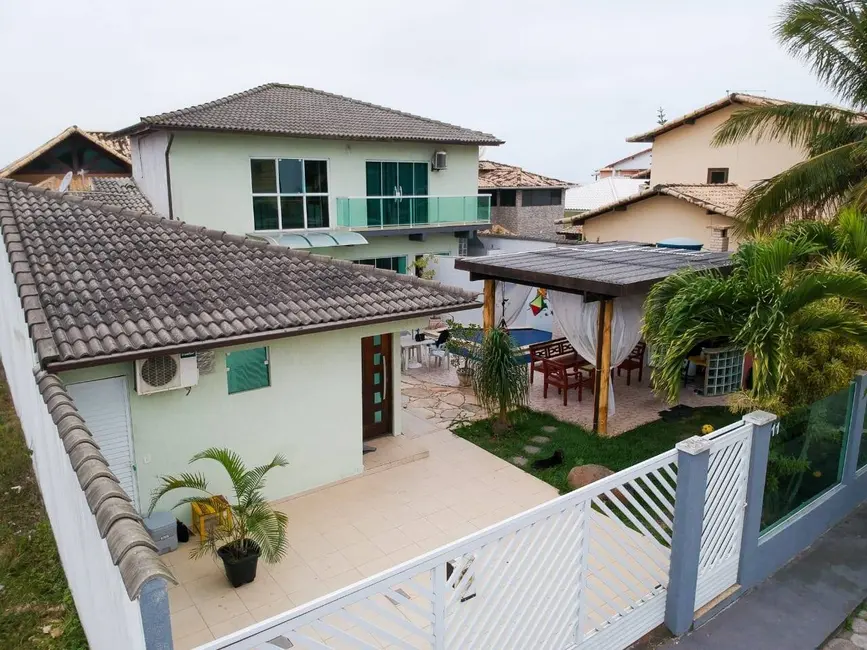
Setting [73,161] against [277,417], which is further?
[73,161]

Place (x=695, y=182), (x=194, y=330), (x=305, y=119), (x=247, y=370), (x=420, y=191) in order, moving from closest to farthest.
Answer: (x=194, y=330) < (x=247, y=370) < (x=305, y=119) < (x=420, y=191) < (x=695, y=182)

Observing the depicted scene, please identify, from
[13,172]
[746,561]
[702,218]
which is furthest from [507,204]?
[746,561]

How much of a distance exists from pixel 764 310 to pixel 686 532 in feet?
7.34

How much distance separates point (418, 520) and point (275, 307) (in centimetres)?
340

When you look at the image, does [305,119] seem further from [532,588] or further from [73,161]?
[532,588]

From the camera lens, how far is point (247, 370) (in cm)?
833

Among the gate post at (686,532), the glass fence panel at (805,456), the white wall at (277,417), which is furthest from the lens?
the white wall at (277,417)

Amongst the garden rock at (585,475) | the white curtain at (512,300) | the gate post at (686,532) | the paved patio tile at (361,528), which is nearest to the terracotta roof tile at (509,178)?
the white curtain at (512,300)

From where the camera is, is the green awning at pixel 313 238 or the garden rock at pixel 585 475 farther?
the green awning at pixel 313 238

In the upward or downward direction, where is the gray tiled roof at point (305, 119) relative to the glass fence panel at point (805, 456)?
upward

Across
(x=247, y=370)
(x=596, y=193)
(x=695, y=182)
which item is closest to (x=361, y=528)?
(x=247, y=370)

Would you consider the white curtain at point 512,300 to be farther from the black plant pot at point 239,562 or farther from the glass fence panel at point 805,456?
the black plant pot at point 239,562

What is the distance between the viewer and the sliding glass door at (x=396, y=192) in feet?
67.4

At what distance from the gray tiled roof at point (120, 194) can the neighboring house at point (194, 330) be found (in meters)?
8.10
